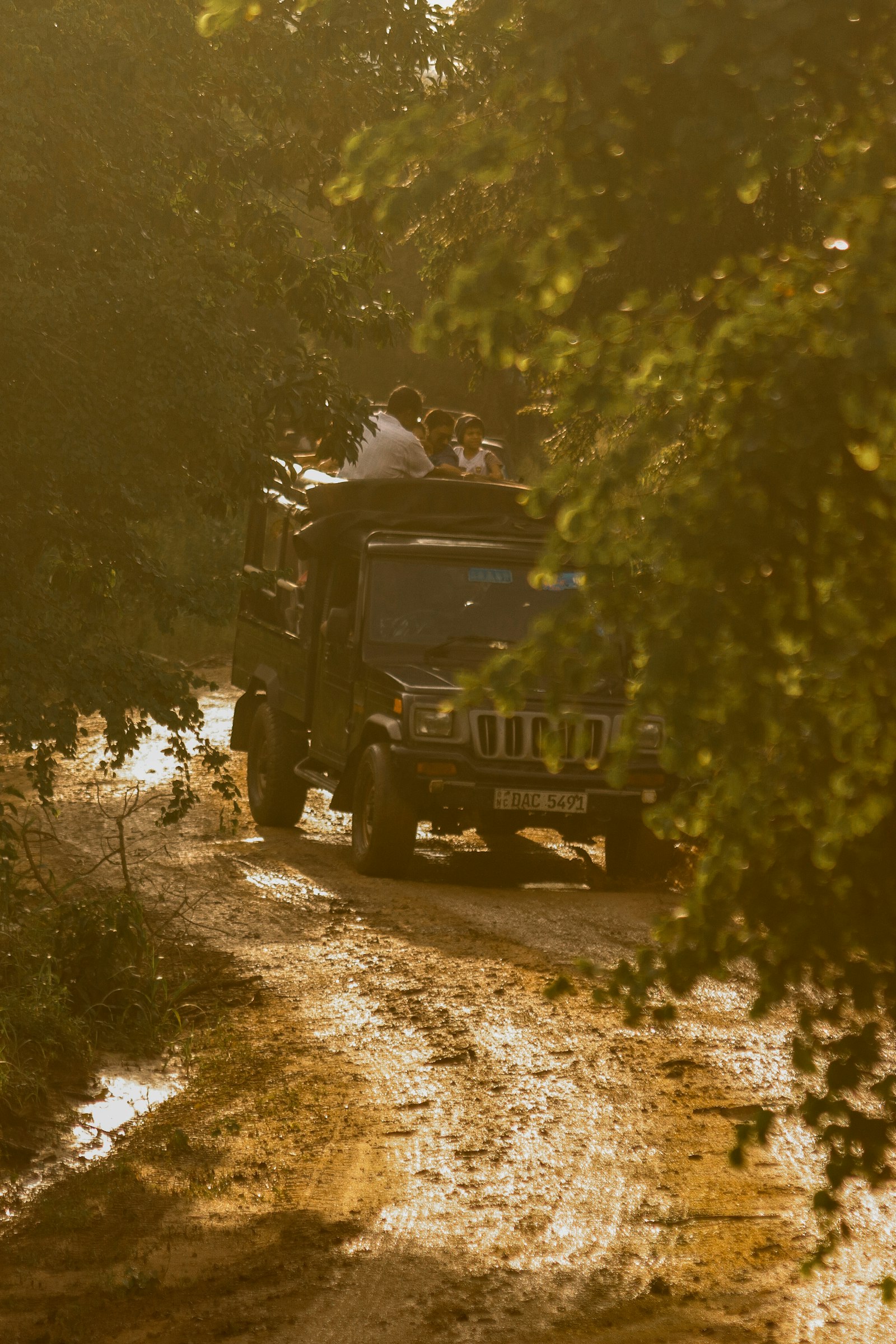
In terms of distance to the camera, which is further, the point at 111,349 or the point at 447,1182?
the point at 111,349

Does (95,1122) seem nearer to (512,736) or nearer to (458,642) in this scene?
(512,736)

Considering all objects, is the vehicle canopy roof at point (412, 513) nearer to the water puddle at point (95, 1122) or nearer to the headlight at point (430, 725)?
the headlight at point (430, 725)

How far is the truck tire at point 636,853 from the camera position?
1114cm

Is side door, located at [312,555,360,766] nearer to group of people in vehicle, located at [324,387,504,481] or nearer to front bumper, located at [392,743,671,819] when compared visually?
group of people in vehicle, located at [324,387,504,481]

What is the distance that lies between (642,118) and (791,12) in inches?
13.9

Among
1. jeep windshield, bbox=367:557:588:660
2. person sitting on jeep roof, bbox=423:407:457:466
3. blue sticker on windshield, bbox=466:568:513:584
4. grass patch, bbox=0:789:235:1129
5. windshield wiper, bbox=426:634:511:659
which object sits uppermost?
person sitting on jeep roof, bbox=423:407:457:466

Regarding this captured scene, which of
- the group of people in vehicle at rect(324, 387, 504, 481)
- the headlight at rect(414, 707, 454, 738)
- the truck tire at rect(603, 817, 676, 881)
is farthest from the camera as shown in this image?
the group of people in vehicle at rect(324, 387, 504, 481)

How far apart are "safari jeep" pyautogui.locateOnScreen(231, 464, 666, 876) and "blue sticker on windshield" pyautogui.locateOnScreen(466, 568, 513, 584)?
0.01 meters

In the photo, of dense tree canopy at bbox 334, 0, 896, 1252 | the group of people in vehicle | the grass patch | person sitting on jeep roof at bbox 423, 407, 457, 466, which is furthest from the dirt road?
person sitting on jeep roof at bbox 423, 407, 457, 466

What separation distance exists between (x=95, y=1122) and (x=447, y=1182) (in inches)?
63.8

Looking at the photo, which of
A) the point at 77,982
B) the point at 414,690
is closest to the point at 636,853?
the point at 414,690

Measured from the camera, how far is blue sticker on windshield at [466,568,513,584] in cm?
1129

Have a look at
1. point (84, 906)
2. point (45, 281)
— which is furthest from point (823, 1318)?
point (45, 281)

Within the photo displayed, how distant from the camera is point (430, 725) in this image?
1051cm
